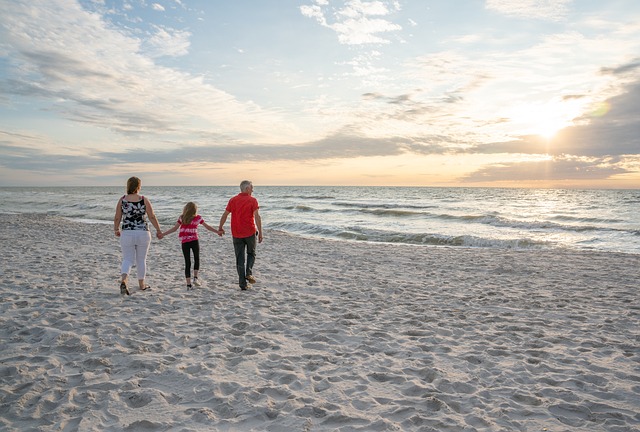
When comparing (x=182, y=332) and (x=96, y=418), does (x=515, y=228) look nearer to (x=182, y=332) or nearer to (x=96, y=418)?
(x=182, y=332)

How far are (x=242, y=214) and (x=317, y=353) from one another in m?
3.72

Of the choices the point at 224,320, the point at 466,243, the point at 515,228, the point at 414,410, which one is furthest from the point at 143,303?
the point at 515,228

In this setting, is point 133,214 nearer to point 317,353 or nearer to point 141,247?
point 141,247

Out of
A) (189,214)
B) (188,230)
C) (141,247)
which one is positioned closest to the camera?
(141,247)

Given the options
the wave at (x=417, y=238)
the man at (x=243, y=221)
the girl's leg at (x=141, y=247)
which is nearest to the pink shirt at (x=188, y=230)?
the man at (x=243, y=221)

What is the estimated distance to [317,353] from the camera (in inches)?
195

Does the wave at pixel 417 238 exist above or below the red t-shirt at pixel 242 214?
below

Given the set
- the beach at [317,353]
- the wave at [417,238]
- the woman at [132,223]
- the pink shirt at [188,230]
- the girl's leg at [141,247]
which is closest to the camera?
the beach at [317,353]

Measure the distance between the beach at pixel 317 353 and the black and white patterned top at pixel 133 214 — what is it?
1.28m

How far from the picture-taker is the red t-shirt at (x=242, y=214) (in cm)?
791

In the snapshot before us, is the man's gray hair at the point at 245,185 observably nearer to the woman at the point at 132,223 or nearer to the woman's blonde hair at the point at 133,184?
the woman at the point at 132,223

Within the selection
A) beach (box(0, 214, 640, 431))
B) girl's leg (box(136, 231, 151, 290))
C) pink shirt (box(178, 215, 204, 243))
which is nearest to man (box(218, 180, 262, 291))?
pink shirt (box(178, 215, 204, 243))

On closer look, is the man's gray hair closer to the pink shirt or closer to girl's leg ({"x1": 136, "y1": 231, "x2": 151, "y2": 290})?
the pink shirt

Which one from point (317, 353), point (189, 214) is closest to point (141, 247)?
point (189, 214)
